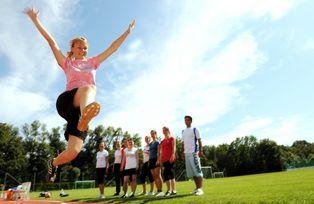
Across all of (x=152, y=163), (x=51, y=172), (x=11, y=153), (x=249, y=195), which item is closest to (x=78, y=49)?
(x=51, y=172)

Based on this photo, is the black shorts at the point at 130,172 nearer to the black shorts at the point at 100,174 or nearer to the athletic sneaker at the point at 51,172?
the black shorts at the point at 100,174

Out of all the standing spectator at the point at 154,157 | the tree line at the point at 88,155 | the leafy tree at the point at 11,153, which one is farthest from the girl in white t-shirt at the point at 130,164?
the leafy tree at the point at 11,153

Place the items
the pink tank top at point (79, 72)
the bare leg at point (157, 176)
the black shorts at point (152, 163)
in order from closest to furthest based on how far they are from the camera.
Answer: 1. the pink tank top at point (79, 72)
2. the bare leg at point (157, 176)
3. the black shorts at point (152, 163)

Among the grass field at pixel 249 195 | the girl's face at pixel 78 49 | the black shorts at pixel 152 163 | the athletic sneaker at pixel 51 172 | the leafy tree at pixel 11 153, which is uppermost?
the leafy tree at pixel 11 153

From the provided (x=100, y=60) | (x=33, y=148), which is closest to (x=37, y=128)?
(x=33, y=148)

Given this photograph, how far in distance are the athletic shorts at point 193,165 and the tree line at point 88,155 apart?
4859 cm

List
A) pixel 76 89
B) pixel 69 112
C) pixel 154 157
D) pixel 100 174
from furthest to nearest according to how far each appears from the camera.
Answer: pixel 100 174 < pixel 154 157 < pixel 76 89 < pixel 69 112

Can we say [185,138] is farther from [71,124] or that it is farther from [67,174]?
[67,174]

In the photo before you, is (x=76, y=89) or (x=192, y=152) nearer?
(x=76, y=89)

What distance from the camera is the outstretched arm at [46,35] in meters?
5.48

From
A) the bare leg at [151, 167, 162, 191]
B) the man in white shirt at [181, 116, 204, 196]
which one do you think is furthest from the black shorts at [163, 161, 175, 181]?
the man in white shirt at [181, 116, 204, 196]

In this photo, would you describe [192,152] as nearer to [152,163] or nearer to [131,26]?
[152,163]

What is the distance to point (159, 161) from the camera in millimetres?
13164

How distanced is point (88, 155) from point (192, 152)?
8081cm
